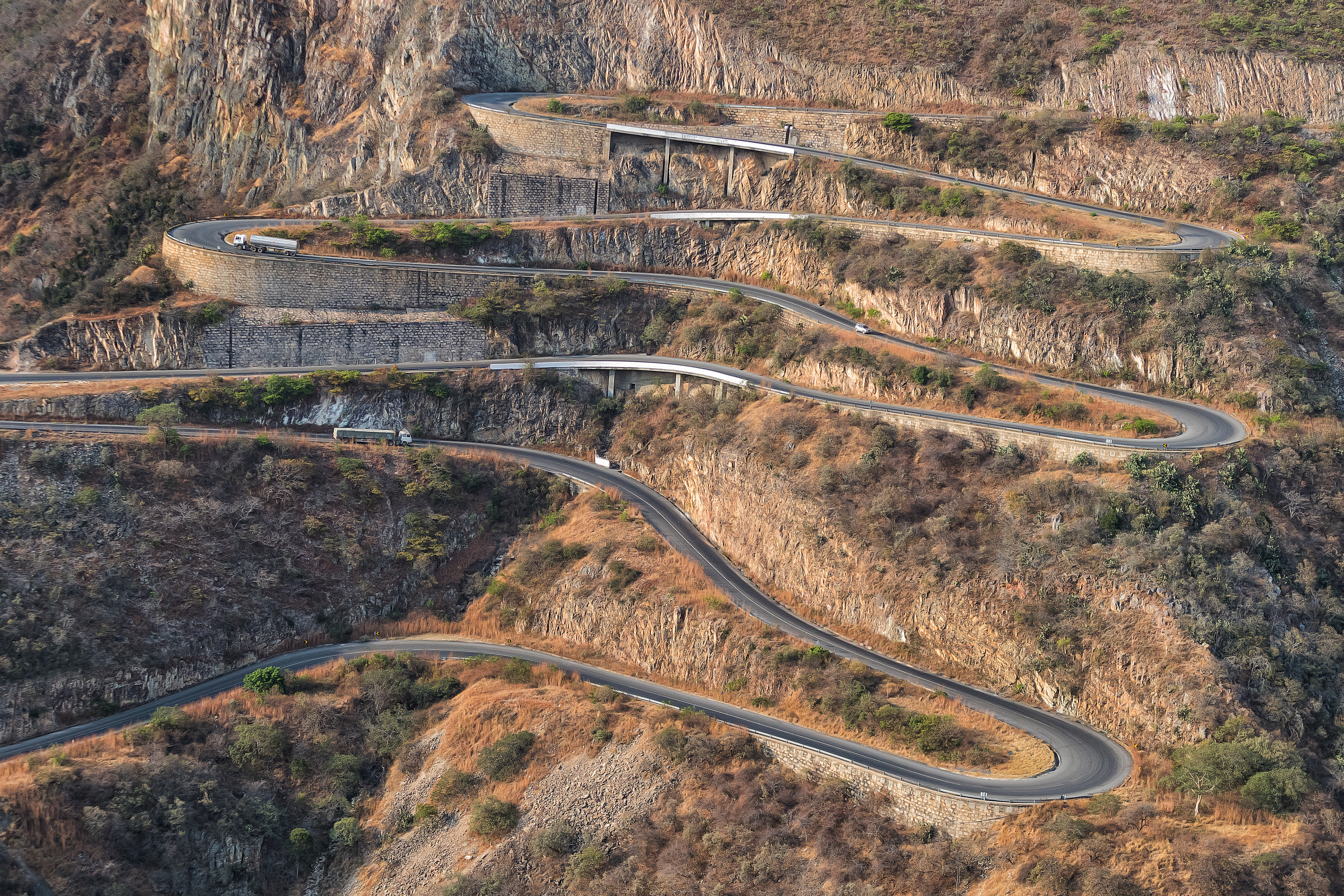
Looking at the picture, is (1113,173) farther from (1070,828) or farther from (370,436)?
(370,436)

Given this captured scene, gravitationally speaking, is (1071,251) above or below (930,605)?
above

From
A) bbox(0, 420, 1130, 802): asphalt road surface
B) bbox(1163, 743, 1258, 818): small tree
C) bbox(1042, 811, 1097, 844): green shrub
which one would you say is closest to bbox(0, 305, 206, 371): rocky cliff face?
bbox(0, 420, 1130, 802): asphalt road surface

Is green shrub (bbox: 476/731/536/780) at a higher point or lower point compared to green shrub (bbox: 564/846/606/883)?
higher

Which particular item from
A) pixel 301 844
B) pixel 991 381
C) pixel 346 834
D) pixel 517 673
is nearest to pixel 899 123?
pixel 991 381

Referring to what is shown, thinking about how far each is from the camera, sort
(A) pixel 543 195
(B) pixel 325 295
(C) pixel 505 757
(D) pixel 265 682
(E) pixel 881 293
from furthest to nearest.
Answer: (A) pixel 543 195 → (B) pixel 325 295 → (E) pixel 881 293 → (D) pixel 265 682 → (C) pixel 505 757

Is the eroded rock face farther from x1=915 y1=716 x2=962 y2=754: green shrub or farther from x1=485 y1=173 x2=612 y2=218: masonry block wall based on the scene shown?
x1=915 y1=716 x2=962 y2=754: green shrub

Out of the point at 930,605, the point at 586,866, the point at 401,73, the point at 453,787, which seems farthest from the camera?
the point at 401,73

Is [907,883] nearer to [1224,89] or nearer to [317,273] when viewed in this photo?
[317,273]
